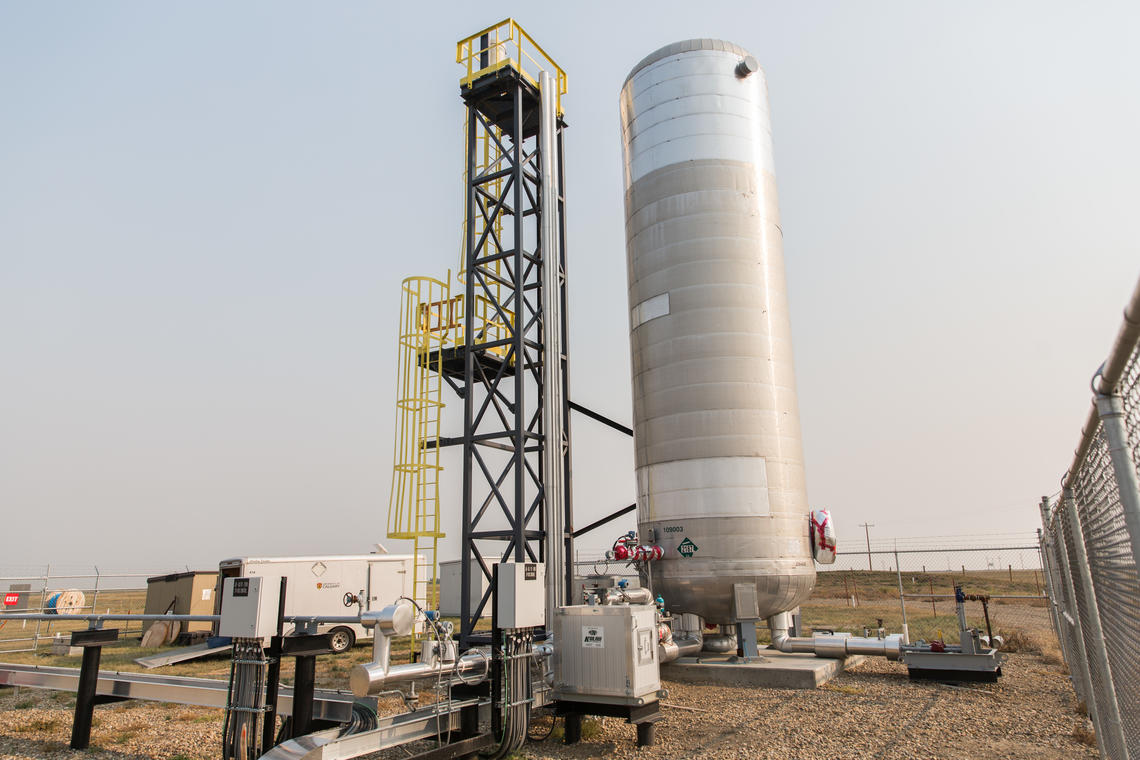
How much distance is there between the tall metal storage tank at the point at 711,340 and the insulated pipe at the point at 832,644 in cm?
75

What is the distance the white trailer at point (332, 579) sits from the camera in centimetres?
1877

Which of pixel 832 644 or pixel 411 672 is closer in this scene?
pixel 411 672

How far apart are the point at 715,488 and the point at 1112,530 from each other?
1019 centimetres

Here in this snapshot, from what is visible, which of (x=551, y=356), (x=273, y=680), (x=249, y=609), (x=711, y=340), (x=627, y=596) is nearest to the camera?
(x=249, y=609)

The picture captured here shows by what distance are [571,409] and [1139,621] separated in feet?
46.1

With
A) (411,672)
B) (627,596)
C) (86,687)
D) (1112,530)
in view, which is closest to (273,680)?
(411,672)

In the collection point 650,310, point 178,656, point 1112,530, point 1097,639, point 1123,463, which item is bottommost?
point 178,656

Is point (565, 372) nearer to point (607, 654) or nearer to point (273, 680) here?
point (607, 654)

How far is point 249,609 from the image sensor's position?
7.46 m

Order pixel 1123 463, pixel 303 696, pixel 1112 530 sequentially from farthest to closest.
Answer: pixel 303 696, pixel 1112 530, pixel 1123 463

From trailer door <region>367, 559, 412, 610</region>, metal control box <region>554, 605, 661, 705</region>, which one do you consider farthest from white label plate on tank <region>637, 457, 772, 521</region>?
trailer door <region>367, 559, 412, 610</region>

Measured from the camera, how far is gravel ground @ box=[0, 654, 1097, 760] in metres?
8.95

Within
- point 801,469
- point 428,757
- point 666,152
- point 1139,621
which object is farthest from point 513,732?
point 666,152

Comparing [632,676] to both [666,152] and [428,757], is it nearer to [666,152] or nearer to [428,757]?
[428,757]
